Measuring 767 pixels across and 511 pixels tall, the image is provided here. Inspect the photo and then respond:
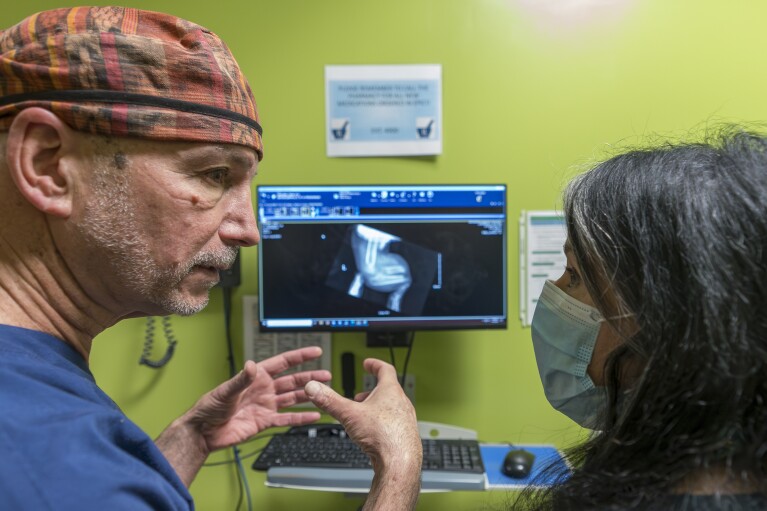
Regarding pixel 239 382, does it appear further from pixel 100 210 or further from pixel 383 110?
pixel 383 110

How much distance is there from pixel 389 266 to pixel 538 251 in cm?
49

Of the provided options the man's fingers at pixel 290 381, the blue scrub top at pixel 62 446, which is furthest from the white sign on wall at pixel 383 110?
the blue scrub top at pixel 62 446

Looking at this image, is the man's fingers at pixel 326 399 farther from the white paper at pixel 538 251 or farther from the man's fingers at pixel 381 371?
the white paper at pixel 538 251

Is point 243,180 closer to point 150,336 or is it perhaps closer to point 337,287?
point 337,287

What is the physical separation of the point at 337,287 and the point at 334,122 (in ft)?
1.67

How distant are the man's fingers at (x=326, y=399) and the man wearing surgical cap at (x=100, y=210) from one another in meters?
0.16

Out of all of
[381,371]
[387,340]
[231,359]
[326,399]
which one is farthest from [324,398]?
[231,359]

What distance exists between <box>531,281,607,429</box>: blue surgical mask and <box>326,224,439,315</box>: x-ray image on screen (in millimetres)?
480

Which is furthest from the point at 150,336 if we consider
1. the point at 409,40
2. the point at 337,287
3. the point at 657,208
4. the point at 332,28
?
the point at 657,208

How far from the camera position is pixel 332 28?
5.16 feet

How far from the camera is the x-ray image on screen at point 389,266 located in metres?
1.45

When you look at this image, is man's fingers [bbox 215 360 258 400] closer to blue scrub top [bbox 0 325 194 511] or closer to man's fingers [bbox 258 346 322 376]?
man's fingers [bbox 258 346 322 376]

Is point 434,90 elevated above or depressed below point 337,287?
above

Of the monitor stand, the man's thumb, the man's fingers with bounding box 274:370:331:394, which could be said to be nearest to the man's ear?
the man's thumb
